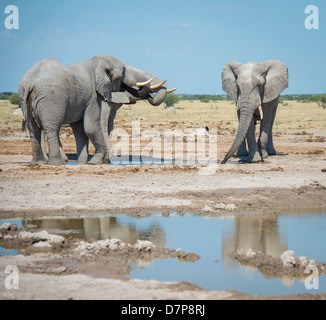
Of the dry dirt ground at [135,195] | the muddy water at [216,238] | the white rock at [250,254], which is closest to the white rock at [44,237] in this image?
the muddy water at [216,238]

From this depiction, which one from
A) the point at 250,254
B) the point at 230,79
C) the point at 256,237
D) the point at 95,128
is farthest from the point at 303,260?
the point at 230,79

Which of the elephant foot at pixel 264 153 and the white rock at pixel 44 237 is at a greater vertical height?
the white rock at pixel 44 237

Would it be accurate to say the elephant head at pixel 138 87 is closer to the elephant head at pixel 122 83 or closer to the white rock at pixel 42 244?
the elephant head at pixel 122 83

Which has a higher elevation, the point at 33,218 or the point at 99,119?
the point at 99,119

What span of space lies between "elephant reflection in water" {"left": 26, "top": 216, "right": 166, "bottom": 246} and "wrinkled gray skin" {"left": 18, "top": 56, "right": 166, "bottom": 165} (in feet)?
15.4

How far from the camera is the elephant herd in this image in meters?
13.4

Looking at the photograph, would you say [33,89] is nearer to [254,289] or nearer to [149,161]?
[149,161]

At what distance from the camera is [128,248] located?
7.53 m

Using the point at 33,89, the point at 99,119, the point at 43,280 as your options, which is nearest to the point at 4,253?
the point at 43,280

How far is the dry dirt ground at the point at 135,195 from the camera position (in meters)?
5.93
